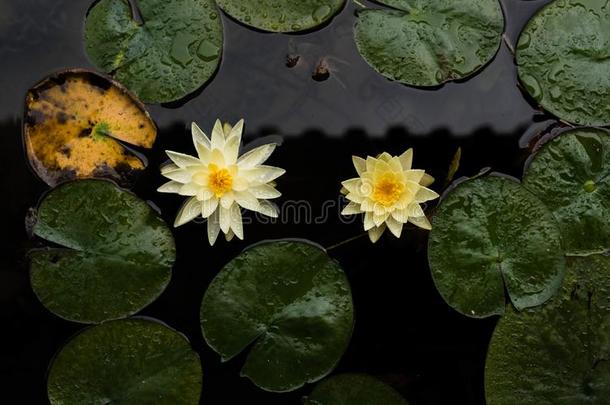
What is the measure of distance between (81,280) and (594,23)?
2.88 metres

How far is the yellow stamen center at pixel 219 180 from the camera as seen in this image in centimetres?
292

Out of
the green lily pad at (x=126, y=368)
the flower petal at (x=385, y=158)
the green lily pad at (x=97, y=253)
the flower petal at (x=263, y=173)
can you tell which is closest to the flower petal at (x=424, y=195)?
the flower petal at (x=385, y=158)

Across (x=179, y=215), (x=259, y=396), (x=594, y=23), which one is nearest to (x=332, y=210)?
(x=179, y=215)

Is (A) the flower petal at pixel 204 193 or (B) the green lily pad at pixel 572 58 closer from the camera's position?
(A) the flower petal at pixel 204 193

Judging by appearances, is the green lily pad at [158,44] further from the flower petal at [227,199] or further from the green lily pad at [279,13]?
the flower petal at [227,199]

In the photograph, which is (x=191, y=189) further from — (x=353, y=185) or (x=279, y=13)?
(x=279, y=13)

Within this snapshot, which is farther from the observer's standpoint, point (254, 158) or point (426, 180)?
point (426, 180)

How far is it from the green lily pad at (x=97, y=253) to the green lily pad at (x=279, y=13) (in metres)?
1.09

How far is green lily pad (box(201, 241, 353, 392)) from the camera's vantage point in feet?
10.5

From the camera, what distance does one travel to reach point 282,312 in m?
3.20

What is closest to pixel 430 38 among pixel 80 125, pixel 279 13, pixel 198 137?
pixel 279 13

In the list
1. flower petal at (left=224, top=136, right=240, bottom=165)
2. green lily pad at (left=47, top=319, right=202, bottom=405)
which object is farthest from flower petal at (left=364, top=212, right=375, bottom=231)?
green lily pad at (left=47, top=319, right=202, bottom=405)

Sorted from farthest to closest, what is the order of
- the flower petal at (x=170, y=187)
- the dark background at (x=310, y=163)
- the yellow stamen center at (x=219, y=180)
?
the dark background at (x=310, y=163)
the flower petal at (x=170, y=187)
the yellow stamen center at (x=219, y=180)

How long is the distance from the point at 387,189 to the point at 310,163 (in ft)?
2.01
